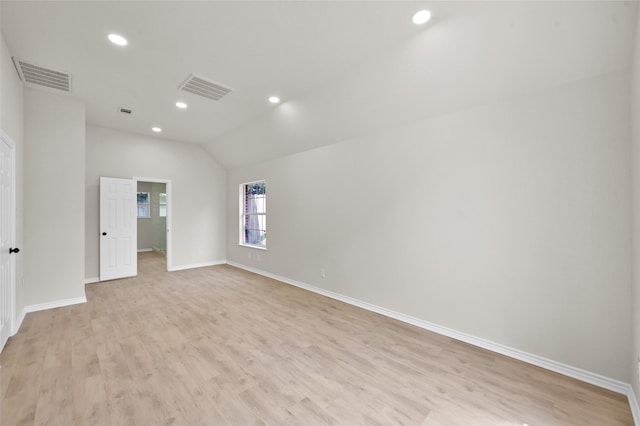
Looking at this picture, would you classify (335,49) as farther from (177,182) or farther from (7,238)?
(177,182)

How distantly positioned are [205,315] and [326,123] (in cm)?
317

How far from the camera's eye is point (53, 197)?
147 inches

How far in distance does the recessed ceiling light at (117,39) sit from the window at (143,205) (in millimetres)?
8364

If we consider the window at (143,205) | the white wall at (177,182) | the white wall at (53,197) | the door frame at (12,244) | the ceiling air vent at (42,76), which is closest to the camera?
the door frame at (12,244)

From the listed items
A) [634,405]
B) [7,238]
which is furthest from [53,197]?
[634,405]

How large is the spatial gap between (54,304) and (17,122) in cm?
249

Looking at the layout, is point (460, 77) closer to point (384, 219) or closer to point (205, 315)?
point (384, 219)

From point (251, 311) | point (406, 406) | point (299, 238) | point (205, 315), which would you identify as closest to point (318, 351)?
point (406, 406)

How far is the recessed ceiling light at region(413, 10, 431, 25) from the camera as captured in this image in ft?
6.96

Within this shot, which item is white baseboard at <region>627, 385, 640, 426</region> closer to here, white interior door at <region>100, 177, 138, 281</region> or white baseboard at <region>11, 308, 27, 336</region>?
white baseboard at <region>11, 308, 27, 336</region>

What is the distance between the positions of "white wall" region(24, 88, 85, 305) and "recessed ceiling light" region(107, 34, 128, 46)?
6.79 feet

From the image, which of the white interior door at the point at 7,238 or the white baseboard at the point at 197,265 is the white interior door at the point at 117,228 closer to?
the white baseboard at the point at 197,265

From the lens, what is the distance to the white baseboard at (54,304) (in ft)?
11.8

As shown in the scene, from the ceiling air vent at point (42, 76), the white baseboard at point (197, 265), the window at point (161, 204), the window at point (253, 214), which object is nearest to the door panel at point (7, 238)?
the ceiling air vent at point (42, 76)
